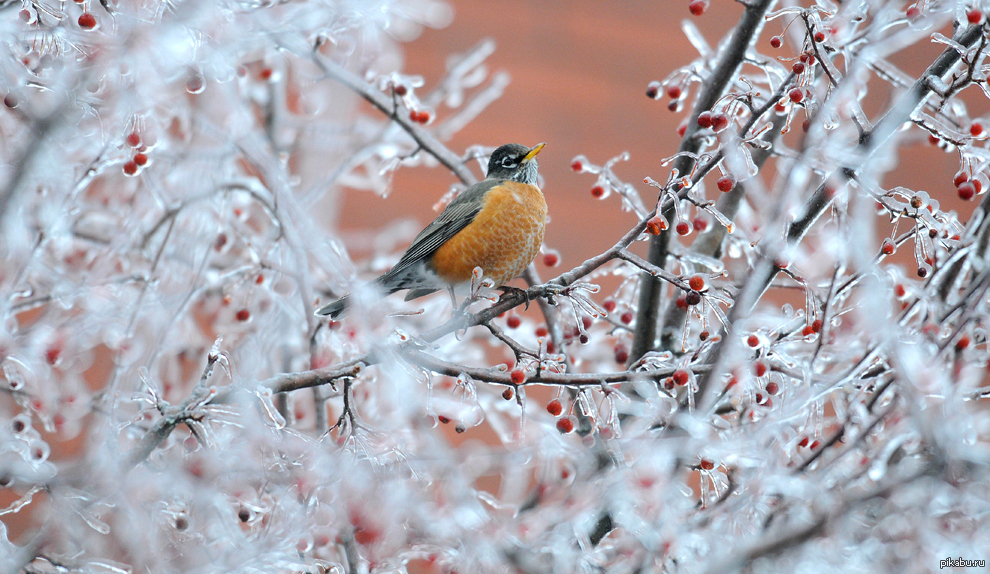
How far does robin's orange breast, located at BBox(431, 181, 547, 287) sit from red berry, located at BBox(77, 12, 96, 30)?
166 cm

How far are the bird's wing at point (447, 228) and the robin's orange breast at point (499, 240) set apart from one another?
0.03m

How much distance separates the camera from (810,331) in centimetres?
211

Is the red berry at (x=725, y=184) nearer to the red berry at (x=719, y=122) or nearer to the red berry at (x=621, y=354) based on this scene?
the red berry at (x=719, y=122)

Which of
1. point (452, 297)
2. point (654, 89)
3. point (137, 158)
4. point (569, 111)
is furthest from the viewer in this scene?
point (569, 111)

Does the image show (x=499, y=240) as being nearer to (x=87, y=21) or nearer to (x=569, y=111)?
(x=87, y=21)

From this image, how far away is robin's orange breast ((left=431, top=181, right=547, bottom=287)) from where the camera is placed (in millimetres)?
3266

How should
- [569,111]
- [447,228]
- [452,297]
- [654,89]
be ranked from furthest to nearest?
1. [569,111]
2. [447,228]
3. [452,297]
4. [654,89]

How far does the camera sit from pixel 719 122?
2.12m

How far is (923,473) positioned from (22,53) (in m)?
2.33

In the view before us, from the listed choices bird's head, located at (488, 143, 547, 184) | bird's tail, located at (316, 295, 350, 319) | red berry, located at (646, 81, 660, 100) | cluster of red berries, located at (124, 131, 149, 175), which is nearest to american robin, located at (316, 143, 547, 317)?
bird's head, located at (488, 143, 547, 184)

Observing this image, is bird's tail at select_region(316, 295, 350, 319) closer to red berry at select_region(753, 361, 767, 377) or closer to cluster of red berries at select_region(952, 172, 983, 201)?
red berry at select_region(753, 361, 767, 377)

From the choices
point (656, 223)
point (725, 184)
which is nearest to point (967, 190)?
point (725, 184)

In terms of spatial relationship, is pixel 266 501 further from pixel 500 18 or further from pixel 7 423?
pixel 500 18

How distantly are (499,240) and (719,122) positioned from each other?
1341 millimetres
